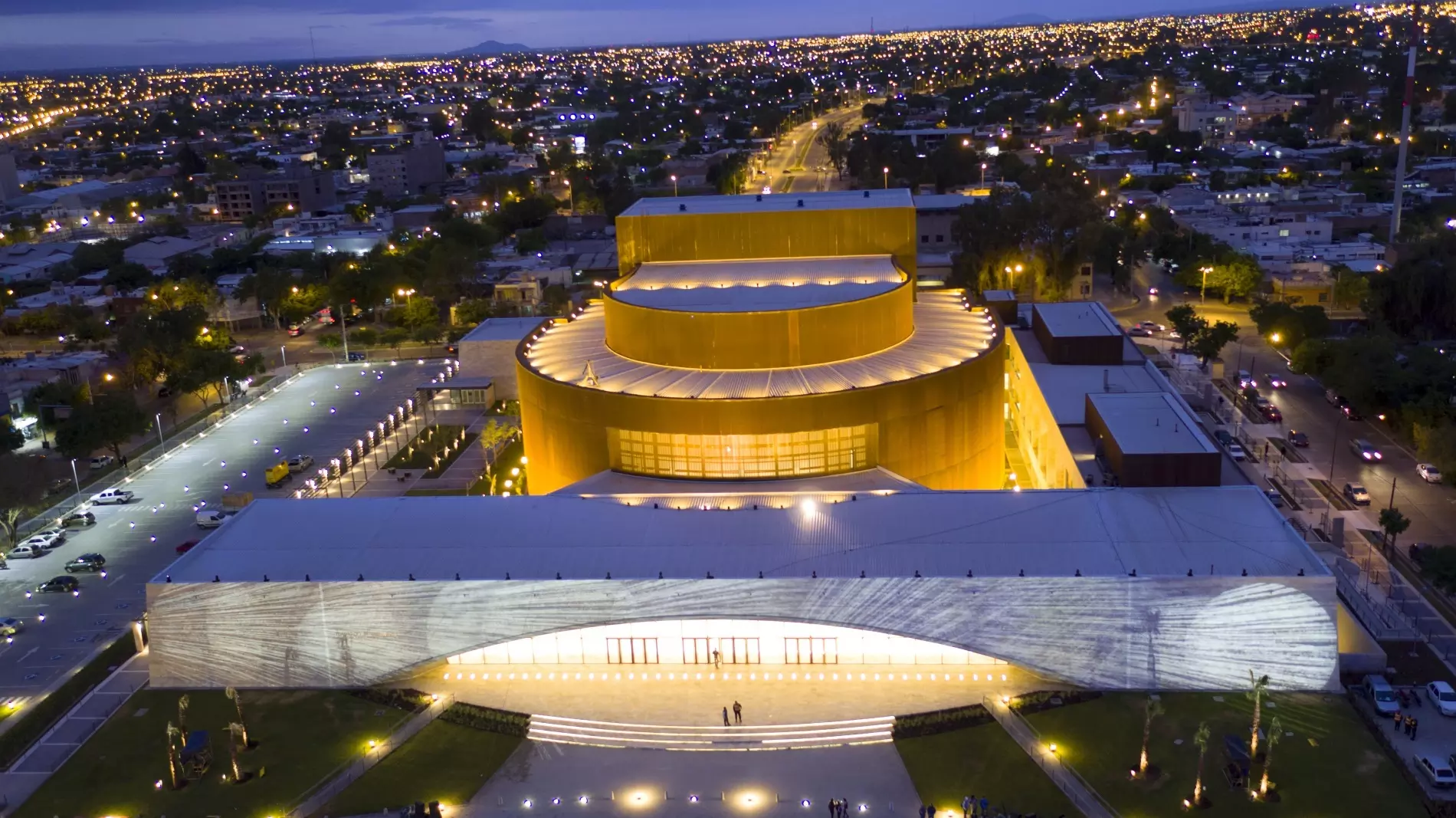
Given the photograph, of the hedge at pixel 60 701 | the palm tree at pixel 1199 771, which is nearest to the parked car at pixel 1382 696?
the palm tree at pixel 1199 771

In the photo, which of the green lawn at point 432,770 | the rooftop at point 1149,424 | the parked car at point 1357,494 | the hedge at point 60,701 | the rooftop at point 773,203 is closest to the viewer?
the green lawn at point 432,770

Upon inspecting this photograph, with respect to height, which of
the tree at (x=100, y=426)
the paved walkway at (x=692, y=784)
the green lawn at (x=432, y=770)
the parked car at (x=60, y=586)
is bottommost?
the paved walkway at (x=692, y=784)

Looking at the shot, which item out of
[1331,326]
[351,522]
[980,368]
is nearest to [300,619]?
[351,522]

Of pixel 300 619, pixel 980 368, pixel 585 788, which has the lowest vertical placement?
pixel 585 788

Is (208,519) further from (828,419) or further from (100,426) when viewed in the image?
(828,419)

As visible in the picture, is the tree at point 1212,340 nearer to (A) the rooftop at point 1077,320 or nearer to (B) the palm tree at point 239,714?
(A) the rooftop at point 1077,320

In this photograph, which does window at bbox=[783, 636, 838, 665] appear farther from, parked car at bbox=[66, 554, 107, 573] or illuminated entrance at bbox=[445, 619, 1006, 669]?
parked car at bbox=[66, 554, 107, 573]

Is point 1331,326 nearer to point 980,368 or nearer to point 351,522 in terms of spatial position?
point 980,368
